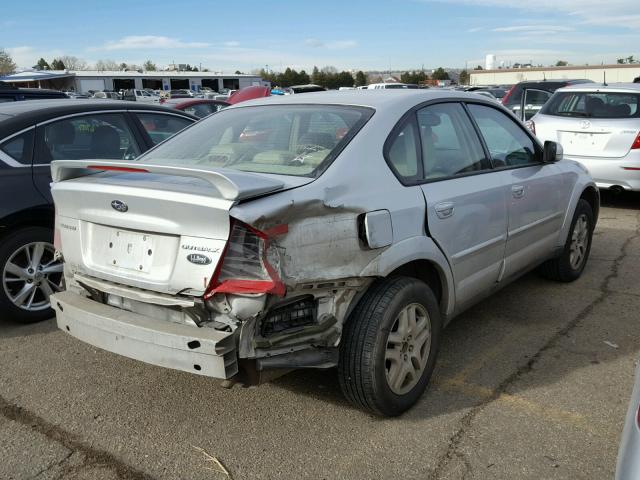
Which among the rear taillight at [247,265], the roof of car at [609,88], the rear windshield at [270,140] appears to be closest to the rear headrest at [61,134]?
the rear windshield at [270,140]

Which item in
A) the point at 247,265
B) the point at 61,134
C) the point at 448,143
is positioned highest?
the point at 61,134

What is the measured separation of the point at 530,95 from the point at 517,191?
11.0 metres

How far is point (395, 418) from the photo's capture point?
3180mm

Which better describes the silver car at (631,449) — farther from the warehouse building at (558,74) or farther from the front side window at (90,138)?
the warehouse building at (558,74)

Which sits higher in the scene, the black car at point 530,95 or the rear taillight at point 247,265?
the black car at point 530,95

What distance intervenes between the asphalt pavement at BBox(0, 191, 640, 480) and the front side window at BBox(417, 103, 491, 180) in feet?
4.01

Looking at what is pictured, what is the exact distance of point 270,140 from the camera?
3.47 meters

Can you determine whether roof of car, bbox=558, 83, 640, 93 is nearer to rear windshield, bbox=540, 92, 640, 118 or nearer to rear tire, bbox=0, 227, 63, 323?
rear windshield, bbox=540, 92, 640, 118

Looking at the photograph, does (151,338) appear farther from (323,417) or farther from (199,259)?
(323,417)

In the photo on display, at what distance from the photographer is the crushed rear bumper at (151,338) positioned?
8.39 ft

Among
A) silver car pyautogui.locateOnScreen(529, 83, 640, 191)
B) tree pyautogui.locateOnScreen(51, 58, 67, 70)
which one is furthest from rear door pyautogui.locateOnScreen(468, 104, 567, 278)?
tree pyautogui.locateOnScreen(51, 58, 67, 70)

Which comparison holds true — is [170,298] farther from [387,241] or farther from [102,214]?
[387,241]

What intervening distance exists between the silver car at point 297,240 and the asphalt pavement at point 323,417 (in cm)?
30

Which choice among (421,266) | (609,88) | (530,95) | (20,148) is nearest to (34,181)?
(20,148)
